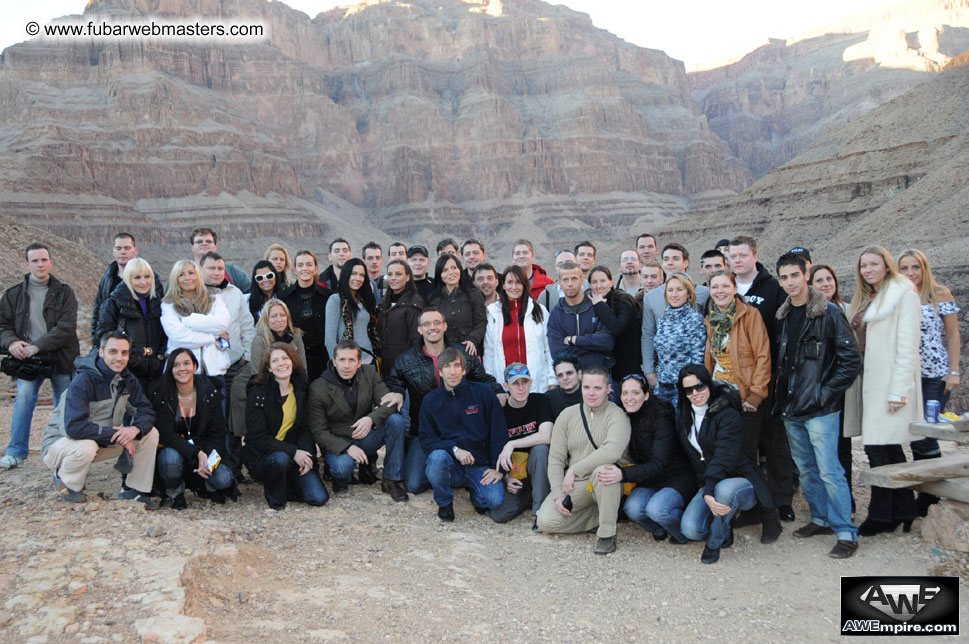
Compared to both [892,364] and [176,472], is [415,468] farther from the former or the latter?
[892,364]

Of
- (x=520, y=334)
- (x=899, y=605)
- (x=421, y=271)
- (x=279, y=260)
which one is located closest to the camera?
(x=899, y=605)

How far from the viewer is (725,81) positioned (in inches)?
6875

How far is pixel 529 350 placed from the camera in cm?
845

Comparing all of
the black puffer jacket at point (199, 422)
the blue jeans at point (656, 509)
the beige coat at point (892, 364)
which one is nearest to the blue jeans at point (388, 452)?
the black puffer jacket at point (199, 422)

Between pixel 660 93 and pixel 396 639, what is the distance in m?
155

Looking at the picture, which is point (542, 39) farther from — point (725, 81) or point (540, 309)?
point (540, 309)

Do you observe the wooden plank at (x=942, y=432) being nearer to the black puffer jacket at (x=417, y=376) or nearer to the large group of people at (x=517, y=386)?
the large group of people at (x=517, y=386)

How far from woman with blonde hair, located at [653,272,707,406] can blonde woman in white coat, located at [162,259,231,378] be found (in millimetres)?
4566

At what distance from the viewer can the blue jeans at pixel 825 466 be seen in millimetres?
6676

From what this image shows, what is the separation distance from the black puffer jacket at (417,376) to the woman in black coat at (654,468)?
5.16ft

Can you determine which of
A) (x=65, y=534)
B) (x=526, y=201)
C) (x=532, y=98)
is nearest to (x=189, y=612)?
(x=65, y=534)

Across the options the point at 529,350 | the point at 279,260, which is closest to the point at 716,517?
the point at 529,350

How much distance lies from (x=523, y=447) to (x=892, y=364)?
3468 mm

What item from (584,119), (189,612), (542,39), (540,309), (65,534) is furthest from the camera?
(542,39)
